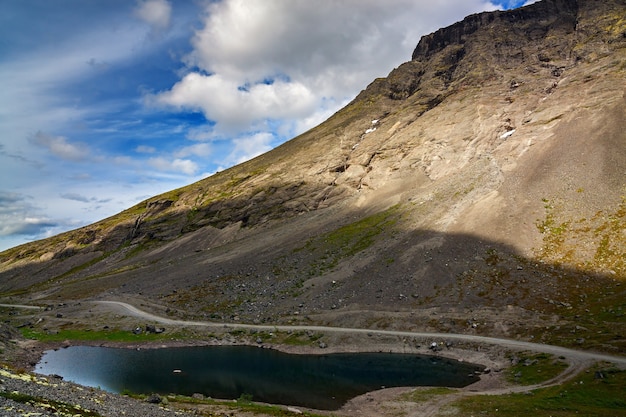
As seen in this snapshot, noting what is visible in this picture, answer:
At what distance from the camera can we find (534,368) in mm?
54250

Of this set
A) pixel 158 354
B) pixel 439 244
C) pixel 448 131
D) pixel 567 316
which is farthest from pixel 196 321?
pixel 448 131

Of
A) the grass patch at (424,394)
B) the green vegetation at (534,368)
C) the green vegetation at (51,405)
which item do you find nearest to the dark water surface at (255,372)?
the grass patch at (424,394)

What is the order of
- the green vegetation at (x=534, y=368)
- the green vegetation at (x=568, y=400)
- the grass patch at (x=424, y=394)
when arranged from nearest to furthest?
the green vegetation at (x=568, y=400) < the grass patch at (x=424, y=394) < the green vegetation at (x=534, y=368)

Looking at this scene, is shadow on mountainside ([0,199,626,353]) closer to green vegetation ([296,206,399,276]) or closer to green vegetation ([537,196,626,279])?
green vegetation ([296,206,399,276])

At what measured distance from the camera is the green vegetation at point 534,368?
166ft

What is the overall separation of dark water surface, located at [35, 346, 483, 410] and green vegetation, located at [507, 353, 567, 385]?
18.0ft

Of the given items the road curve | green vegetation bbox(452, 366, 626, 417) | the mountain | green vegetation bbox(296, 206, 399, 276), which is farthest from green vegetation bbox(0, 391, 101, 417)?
green vegetation bbox(296, 206, 399, 276)

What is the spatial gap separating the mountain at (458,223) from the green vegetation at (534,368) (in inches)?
283

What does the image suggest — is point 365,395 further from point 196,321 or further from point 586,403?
point 196,321

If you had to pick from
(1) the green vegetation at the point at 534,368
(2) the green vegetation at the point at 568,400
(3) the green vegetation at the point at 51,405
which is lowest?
(1) the green vegetation at the point at 534,368

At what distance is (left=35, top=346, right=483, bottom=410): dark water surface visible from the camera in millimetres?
53375

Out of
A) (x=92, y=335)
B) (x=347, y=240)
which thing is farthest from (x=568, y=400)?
(x=92, y=335)

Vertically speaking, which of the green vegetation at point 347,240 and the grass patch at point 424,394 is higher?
the green vegetation at point 347,240

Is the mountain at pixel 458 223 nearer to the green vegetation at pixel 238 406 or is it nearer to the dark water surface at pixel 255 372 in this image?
the dark water surface at pixel 255 372
